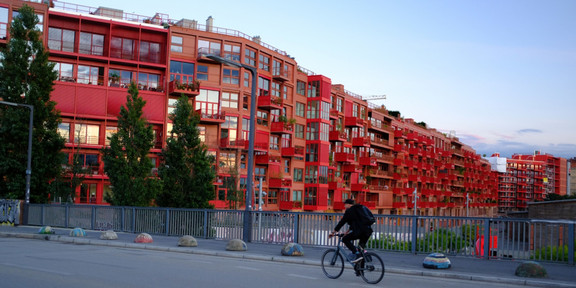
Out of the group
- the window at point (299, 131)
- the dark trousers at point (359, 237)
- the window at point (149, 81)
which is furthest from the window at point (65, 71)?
the dark trousers at point (359, 237)

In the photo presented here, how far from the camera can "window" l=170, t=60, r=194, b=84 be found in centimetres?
5844

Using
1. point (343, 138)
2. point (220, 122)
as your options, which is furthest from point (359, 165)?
point (220, 122)

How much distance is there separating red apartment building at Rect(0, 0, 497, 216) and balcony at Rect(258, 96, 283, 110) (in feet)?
0.36

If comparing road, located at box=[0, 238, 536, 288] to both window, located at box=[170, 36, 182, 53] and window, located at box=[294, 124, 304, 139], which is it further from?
window, located at box=[294, 124, 304, 139]

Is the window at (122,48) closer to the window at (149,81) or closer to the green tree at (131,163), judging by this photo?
the window at (149,81)

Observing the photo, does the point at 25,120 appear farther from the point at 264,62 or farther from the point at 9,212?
the point at 264,62

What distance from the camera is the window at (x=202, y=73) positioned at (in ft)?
194

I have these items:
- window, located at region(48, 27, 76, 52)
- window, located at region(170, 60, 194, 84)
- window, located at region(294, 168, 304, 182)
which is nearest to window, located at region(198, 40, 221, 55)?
window, located at region(170, 60, 194, 84)

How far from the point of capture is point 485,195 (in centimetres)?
15412

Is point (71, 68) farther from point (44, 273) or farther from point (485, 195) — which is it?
point (485, 195)

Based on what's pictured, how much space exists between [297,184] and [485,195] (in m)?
98.3

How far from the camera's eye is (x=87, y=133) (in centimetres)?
5562

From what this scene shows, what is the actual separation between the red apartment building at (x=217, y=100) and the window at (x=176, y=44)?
10 cm

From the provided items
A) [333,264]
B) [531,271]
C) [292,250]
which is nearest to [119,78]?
[292,250]
